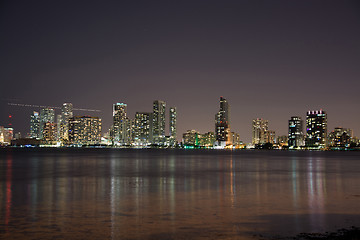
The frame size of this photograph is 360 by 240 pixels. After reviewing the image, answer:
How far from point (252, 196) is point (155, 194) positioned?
25.6 feet

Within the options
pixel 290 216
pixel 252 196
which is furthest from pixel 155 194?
pixel 290 216

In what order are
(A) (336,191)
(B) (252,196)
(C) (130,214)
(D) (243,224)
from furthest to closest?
(A) (336,191) < (B) (252,196) < (C) (130,214) < (D) (243,224)

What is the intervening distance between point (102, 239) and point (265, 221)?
864cm

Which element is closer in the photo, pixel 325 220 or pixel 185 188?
pixel 325 220

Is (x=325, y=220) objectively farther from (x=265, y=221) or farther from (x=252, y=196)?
(x=252, y=196)

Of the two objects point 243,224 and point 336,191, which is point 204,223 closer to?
point 243,224

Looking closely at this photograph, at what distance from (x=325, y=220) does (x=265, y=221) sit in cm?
345

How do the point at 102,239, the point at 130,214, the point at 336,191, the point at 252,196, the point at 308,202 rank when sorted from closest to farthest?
the point at 102,239
the point at 130,214
the point at 308,202
the point at 252,196
the point at 336,191

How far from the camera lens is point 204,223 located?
19219 millimetres

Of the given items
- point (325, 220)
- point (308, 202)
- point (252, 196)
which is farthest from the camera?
point (252, 196)

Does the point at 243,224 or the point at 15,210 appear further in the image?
the point at 15,210

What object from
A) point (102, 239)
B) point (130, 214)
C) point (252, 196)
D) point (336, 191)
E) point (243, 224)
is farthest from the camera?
point (336, 191)

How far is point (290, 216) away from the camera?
21.5m

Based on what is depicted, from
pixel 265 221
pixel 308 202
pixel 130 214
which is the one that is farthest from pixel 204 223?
pixel 308 202
